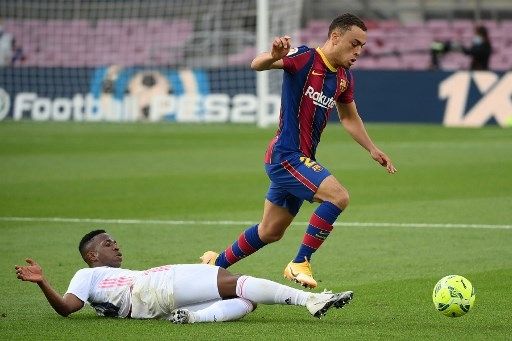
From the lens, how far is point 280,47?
823 cm

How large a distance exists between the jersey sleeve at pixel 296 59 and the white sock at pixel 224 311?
1782 mm

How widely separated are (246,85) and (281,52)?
23.4 m

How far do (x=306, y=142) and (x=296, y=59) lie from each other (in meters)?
0.61

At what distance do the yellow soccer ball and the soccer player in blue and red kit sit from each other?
39.2 inches

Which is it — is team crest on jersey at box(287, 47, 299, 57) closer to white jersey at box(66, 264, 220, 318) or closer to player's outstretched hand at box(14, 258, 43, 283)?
white jersey at box(66, 264, 220, 318)

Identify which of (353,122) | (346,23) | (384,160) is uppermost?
(346,23)

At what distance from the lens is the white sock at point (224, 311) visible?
7898mm

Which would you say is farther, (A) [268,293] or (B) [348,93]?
(B) [348,93]

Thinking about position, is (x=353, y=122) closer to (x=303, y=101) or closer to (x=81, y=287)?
(x=303, y=101)

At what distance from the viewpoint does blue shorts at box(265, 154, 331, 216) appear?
28.3 feet

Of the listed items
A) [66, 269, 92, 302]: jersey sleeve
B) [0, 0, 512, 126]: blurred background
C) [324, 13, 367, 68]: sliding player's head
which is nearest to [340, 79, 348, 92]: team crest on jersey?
[324, 13, 367, 68]: sliding player's head

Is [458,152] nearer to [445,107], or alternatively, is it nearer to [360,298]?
[445,107]

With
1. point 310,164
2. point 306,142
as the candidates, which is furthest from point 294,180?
point 306,142

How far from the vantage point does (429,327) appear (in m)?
7.74
